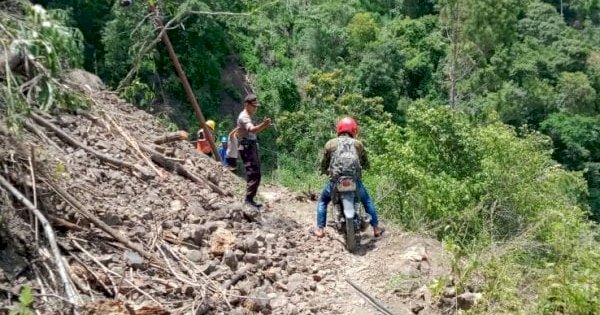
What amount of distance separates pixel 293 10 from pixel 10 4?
73.7 ft

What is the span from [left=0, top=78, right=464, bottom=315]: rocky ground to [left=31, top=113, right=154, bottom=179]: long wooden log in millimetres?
13

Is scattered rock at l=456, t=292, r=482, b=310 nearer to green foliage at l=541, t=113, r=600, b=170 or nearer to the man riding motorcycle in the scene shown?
the man riding motorcycle

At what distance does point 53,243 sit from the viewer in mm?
4145

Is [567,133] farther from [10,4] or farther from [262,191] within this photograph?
[10,4]

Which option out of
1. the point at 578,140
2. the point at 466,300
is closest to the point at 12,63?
the point at 466,300

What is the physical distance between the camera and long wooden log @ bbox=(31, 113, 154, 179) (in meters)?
5.91

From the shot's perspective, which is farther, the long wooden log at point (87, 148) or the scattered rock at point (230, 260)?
the long wooden log at point (87, 148)

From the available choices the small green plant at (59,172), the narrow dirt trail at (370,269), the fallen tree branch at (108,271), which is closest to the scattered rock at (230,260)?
the narrow dirt trail at (370,269)

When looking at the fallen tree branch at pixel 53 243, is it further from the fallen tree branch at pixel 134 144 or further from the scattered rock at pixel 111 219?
the fallen tree branch at pixel 134 144

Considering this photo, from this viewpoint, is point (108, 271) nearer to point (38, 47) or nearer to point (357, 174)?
point (38, 47)

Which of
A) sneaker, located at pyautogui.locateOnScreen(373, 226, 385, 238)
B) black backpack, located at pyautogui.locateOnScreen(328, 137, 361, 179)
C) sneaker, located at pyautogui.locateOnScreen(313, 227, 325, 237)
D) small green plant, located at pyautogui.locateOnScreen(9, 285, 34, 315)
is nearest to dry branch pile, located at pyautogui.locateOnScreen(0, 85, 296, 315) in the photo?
small green plant, located at pyautogui.locateOnScreen(9, 285, 34, 315)

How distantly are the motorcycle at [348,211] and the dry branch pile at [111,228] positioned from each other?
872 millimetres

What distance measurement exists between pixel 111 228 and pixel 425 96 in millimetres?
27746

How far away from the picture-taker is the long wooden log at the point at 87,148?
591 centimetres
